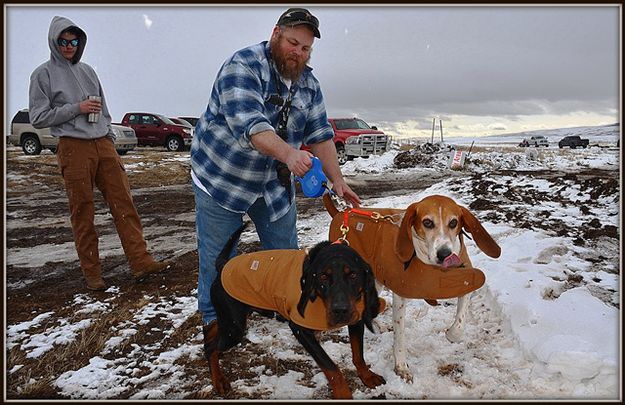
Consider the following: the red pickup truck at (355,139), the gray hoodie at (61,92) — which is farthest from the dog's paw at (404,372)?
the red pickup truck at (355,139)

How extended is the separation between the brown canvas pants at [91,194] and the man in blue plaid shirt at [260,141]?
5.94 ft

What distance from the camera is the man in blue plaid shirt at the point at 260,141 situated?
10.2 ft

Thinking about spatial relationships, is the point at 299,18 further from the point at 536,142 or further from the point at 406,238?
the point at 536,142

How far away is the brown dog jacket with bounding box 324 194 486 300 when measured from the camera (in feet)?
10.2

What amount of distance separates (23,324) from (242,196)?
98.3 inches

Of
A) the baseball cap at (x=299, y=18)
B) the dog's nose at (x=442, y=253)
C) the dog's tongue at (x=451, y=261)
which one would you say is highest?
the baseball cap at (x=299, y=18)

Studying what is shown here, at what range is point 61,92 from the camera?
4727 millimetres

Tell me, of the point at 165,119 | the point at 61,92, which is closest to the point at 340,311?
the point at 61,92

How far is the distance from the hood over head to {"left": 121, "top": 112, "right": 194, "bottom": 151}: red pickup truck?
20188 mm

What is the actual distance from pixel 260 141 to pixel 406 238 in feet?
4.20

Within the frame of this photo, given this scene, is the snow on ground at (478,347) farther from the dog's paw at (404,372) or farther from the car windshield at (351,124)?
the car windshield at (351,124)

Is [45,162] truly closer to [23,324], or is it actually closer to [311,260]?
[23,324]

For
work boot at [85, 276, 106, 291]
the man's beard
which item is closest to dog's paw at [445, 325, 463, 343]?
the man's beard

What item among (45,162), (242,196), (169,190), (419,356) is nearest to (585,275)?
(419,356)
